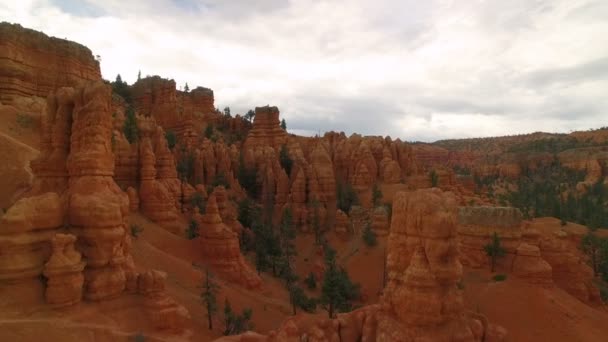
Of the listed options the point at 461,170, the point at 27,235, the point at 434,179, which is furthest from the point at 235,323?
the point at 461,170

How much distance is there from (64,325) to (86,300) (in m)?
1.57

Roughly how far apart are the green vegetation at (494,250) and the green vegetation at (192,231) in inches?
811

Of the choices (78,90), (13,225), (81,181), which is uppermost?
(78,90)

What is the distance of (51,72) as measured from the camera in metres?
35.6

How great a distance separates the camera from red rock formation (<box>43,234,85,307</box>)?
14766 mm

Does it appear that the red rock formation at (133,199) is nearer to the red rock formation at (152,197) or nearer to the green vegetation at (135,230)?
the red rock formation at (152,197)

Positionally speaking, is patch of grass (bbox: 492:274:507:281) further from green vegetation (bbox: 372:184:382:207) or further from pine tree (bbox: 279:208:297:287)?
green vegetation (bbox: 372:184:382:207)

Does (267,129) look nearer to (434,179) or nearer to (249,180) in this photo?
(249,180)

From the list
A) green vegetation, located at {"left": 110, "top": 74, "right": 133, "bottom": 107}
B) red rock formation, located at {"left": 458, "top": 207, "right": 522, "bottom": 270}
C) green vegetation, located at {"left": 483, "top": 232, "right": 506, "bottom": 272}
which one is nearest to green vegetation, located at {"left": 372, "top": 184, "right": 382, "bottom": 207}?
red rock formation, located at {"left": 458, "top": 207, "right": 522, "bottom": 270}

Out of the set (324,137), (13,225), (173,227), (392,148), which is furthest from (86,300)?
(324,137)

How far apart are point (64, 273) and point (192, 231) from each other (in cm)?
1701

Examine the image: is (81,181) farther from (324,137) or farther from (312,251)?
(324,137)

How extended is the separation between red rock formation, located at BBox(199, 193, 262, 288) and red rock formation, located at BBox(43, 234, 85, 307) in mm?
13470

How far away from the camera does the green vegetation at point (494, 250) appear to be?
1040 inches
